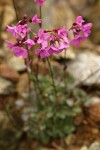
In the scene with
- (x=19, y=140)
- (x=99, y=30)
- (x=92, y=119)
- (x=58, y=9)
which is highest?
(x=58, y=9)

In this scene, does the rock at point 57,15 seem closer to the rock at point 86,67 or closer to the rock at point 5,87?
the rock at point 86,67

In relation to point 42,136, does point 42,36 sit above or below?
above

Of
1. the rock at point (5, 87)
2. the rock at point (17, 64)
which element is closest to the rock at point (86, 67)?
the rock at point (17, 64)

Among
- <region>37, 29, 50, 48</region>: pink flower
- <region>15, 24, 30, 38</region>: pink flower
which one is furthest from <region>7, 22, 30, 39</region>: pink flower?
<region>37, 29, 50, 48</region>: pink flower

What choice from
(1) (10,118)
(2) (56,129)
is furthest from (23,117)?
(2) (56,129)

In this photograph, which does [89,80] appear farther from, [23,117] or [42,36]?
[42,36]

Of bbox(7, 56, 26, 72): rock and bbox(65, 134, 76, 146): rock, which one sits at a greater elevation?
bbox(7, 56, 26, 72): rock

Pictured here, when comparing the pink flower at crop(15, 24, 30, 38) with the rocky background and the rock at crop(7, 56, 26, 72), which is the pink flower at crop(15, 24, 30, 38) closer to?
the rocky background

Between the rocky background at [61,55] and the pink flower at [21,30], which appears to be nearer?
the pink flower at [21,30]
